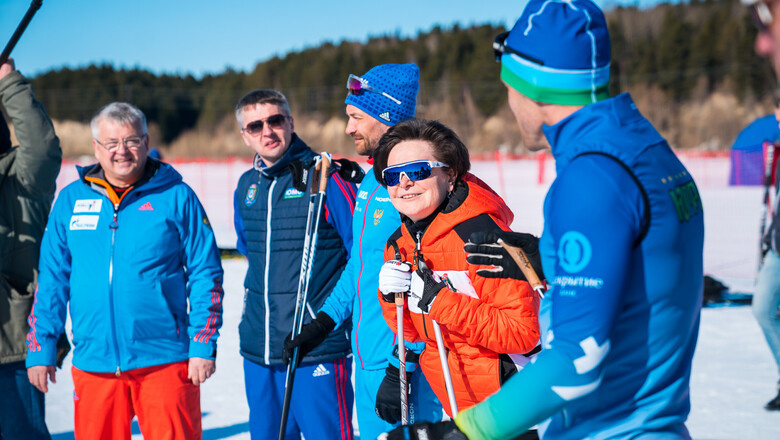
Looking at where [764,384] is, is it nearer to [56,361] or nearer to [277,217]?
[277,217]

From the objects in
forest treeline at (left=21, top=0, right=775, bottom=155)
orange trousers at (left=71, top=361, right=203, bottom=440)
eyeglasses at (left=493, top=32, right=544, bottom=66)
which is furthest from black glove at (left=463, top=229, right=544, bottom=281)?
forest treeline at (left=21, top=0, right=775, bottom=155)

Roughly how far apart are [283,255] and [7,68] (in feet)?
5.35

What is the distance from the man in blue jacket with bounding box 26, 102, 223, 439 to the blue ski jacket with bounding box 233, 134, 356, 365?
0.26 metres

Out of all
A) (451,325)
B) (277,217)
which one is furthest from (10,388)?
(451,325)

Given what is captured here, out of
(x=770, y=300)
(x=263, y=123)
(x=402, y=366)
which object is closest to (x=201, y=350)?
(x=402, y=366)

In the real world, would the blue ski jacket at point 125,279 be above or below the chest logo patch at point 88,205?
below

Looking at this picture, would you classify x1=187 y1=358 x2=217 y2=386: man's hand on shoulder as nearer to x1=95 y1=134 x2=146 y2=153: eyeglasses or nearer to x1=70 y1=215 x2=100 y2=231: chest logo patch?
x1=70 y1=215 x2=100 y2=231: chest logo patch

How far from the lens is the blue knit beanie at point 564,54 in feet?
5.23

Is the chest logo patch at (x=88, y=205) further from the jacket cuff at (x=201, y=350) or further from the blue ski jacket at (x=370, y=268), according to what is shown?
the blue ski jacket at (x=370, y=268)

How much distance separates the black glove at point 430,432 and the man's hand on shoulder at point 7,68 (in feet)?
9.36

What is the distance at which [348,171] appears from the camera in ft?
12.5

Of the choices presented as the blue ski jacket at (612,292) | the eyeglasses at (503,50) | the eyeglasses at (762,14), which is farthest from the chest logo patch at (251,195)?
the eyeglasses at (762,14)

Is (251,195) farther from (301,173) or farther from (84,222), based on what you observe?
(84,222)

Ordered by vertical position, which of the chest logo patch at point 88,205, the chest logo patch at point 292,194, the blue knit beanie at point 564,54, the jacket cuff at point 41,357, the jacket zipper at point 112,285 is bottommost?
the jacket cuff at point 41,357
